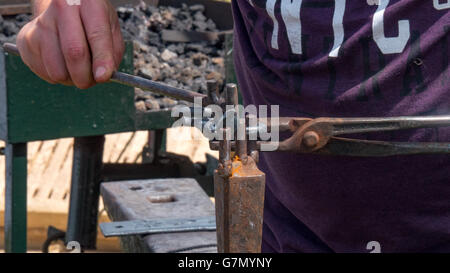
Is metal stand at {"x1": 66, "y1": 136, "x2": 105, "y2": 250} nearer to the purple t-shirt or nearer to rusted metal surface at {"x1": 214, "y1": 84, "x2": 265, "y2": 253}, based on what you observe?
the purple t-shirt

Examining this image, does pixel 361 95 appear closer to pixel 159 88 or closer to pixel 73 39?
pixel 159 88

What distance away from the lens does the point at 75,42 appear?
1.04 m

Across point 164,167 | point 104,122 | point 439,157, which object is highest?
point 439,157

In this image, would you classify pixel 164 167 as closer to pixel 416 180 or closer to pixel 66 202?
pixel 66 202

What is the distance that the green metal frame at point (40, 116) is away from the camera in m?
2.50

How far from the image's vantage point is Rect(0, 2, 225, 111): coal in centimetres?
284

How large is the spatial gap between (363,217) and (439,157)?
0.53ft

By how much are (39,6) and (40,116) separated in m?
1.44

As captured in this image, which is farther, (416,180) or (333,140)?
(416,180)

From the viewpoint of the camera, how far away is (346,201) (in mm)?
1072

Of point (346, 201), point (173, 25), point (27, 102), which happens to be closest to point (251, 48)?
point (346, 201)

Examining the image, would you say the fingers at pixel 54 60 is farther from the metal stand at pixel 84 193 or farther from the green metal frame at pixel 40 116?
the metal stand at pixel 84 193

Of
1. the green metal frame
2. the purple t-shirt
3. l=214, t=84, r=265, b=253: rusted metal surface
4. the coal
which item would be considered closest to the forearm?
the purple t-shirt

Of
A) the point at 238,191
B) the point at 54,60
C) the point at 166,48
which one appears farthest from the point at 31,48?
the point at 166,48
